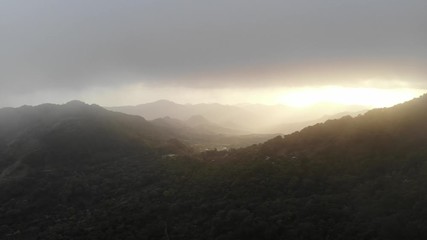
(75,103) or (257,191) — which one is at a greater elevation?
(75,103)

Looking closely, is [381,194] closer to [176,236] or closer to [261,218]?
[261,218]

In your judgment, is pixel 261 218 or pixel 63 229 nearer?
pixel 261 218

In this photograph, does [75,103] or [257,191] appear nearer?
[257,191]

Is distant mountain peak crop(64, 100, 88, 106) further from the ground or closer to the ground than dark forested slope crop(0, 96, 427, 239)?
further from the ground

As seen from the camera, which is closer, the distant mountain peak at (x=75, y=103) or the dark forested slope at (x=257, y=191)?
the dark forested slope at (x=257, y=191)

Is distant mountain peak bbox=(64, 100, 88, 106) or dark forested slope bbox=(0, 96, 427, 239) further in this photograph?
distant mountain peak bbox=(64, 100, 88, 106)

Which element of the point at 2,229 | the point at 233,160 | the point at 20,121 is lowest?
the point at 2,229

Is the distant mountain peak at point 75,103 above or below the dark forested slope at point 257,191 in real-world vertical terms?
above

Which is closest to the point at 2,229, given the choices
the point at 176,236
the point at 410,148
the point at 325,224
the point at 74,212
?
the point at 74,212
